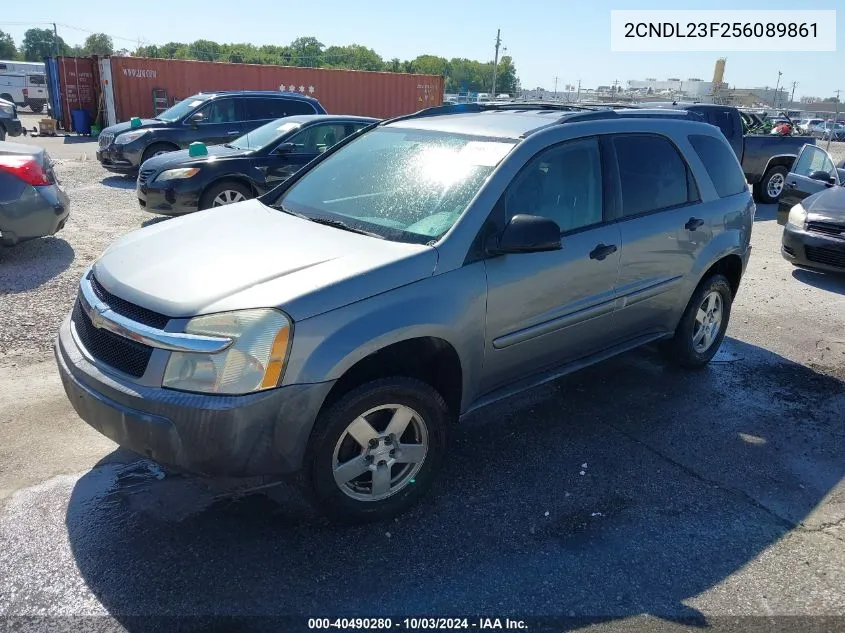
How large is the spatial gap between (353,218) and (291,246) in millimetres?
465

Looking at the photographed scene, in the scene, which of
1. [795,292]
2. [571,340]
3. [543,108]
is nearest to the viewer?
[571,340]

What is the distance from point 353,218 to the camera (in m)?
3.56

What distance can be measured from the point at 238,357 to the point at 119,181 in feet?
40.1

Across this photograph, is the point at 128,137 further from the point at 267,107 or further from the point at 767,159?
the point at 767,159

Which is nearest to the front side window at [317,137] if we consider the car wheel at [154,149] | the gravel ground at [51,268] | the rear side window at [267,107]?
the gravel ground at [51,268]

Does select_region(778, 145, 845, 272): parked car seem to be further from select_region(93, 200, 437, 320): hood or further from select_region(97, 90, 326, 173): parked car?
select_region(97, 90, 326, 173): parked car

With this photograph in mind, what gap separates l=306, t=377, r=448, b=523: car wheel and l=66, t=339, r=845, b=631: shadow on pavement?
14 cm

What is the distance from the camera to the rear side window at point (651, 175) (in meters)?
4.12

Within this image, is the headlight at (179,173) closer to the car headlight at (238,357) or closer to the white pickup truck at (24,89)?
the car headlight at (238,357)

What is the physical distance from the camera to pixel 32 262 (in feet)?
23.0

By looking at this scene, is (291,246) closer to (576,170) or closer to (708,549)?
(576,170)

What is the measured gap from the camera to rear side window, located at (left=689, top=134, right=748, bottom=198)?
4766 mm

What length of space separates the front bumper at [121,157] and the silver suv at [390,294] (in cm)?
979

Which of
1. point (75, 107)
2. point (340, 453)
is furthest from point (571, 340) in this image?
point (75, 107)
